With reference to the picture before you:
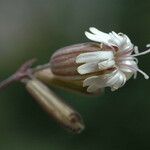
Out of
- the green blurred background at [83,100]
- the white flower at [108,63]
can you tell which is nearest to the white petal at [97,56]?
the white flower at [108,63]

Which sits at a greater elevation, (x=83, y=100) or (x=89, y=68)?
(x=83, y=100)

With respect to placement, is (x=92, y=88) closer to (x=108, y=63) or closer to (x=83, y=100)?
(x=108, y=63)

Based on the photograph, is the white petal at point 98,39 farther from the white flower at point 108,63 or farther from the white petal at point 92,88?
the white petal at point 92,88

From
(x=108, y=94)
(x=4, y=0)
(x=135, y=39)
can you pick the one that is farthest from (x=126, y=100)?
(x=4, y=0)

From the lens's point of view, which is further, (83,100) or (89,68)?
(83,100)

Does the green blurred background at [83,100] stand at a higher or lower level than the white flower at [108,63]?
higher

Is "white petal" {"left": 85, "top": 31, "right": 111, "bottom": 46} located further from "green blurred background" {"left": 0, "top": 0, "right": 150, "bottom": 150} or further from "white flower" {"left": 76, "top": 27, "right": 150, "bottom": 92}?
"green blurred background" {"left": 0, "top": 0, "right": 150, "bottom": 150}

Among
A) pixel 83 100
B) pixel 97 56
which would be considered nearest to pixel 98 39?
pixel 97 56
